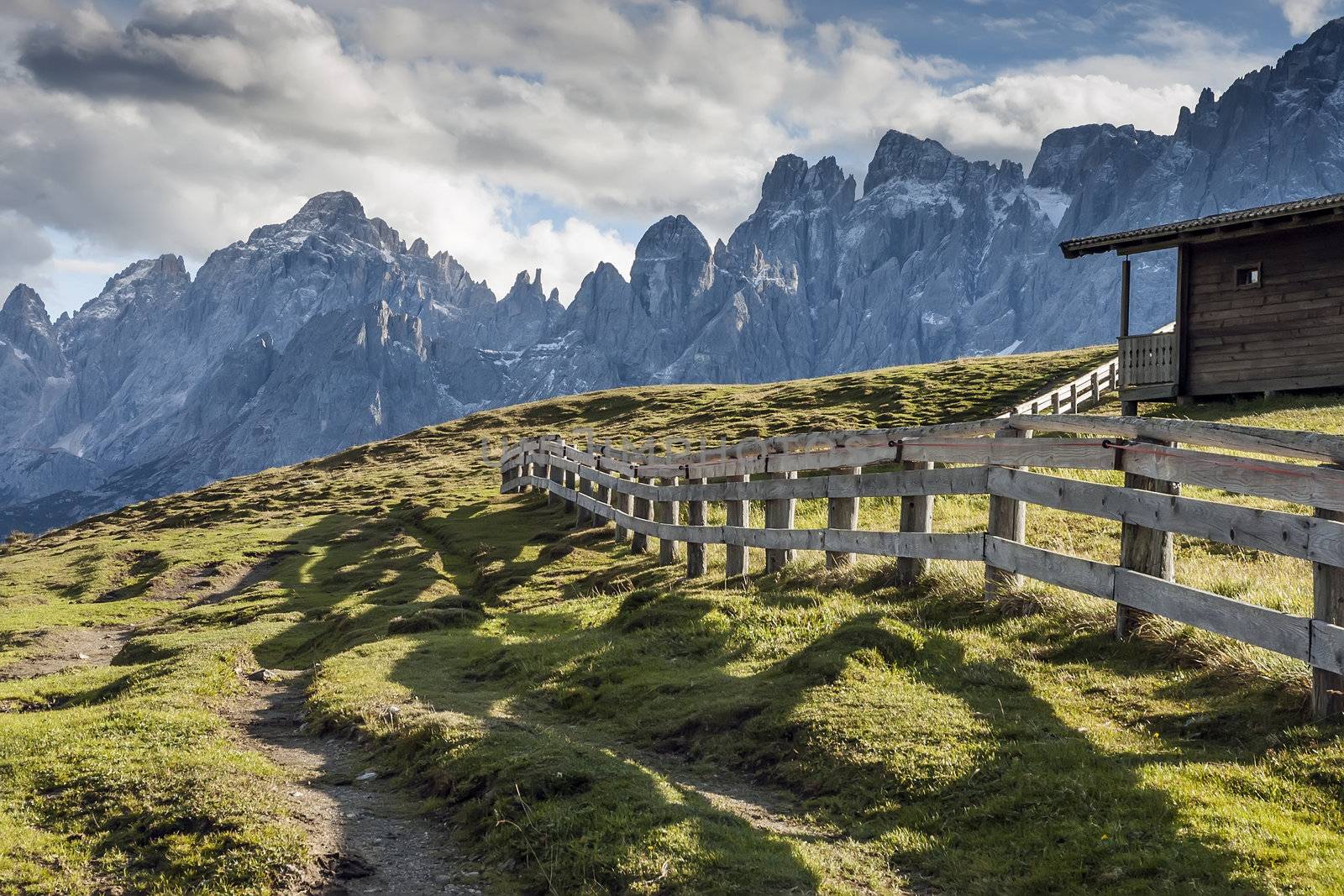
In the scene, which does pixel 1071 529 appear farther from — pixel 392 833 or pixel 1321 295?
pixel 1321 295

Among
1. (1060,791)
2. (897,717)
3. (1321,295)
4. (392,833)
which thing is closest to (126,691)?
(392,833)

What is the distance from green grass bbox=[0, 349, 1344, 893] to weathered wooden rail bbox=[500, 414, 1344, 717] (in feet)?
1.84

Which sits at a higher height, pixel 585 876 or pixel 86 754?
pixel 585 876

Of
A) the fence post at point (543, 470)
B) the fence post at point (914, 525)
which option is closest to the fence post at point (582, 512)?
the fence post at point (543, 470)

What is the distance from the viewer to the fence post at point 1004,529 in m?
12.0

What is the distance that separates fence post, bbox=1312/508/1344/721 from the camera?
7.52 meters

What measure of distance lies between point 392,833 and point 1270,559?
39.7ft

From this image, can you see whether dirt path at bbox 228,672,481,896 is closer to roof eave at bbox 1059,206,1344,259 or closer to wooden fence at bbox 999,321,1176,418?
roof eave at bbox 1059,206,1344,259

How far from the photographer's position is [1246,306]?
3462 centimetres

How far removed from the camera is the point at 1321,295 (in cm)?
3259

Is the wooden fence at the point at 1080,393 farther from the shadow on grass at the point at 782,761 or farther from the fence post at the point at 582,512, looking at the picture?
the shadow on grass at the point at 782,761

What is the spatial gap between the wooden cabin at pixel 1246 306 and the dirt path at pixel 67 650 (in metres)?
31.1

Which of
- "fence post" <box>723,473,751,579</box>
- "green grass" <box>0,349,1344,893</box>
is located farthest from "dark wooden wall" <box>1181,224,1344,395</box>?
"fence post" <box>723,473,751,579</box>

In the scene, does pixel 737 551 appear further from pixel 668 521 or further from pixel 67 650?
pixel 67 650
